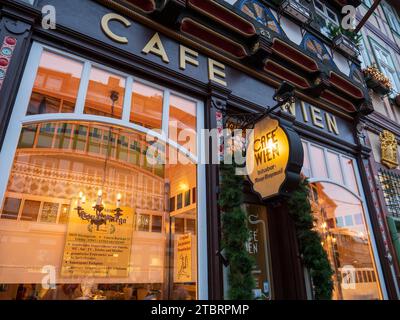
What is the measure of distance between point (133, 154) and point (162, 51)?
1.58m

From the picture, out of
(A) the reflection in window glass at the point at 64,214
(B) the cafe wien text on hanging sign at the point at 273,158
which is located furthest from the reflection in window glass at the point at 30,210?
(B) the cafe wien text on hanging sign at the point at 273,158

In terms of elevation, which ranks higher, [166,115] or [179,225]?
[166,115]

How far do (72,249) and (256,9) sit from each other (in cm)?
537

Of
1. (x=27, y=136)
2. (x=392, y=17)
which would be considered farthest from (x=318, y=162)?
(x=392, y=17)

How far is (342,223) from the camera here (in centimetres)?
596

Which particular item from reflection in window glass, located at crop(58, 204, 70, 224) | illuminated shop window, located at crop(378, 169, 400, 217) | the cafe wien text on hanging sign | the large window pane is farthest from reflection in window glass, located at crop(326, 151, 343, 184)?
reflection in window glass, located at crop(58, 204, 70, 224)

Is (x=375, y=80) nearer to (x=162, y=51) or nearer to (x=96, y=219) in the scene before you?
(x=162, y=51)

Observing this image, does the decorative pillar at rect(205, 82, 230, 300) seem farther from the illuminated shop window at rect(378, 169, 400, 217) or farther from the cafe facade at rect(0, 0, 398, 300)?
the illuminated shop window at rect(378, 169, 400, 217)

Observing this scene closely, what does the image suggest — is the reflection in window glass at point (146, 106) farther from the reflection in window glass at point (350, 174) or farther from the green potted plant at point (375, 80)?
the green potted plant at point (375, 80)

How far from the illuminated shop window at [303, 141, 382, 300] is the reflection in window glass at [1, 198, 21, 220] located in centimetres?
462

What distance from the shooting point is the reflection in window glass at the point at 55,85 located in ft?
10.9

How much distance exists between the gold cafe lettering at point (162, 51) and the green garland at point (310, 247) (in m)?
2.22

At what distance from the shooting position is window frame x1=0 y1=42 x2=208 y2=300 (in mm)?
2922

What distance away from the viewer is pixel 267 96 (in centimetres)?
548
